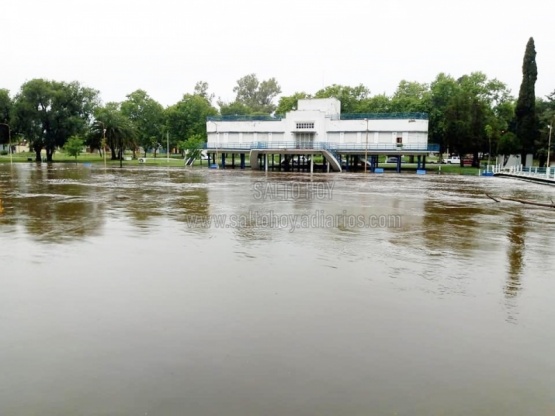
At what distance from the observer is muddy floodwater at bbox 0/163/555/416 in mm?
4762

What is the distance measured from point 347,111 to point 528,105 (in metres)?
35.5

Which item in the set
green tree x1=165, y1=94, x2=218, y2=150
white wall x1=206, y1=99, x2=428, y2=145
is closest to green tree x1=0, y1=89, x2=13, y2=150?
green tree x1=165, y1=94, x2=218, y2=150

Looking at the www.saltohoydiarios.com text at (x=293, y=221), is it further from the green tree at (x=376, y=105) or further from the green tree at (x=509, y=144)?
the green tree at (x=376, y=105)

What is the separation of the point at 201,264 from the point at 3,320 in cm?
411

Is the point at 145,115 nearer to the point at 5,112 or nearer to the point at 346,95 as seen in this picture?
the point at 5,112

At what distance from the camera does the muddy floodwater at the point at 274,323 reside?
4.76 meters

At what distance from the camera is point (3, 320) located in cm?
667

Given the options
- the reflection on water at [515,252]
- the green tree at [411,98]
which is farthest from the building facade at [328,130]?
the reflection on water at [515,252]

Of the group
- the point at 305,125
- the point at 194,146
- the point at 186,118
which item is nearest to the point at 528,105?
the point at 305,125

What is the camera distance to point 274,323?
6652 millimetres

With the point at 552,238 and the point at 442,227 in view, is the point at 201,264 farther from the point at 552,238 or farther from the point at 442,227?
the point at 552,238

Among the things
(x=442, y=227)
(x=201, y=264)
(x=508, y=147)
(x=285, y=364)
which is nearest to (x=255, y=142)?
(x=508, y=147)

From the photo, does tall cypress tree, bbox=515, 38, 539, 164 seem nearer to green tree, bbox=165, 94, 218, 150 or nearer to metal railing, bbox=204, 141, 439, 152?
metal railing, bbox=204, 141, 439, 152

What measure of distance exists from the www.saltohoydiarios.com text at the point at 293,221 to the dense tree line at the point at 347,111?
5065 centimetres
